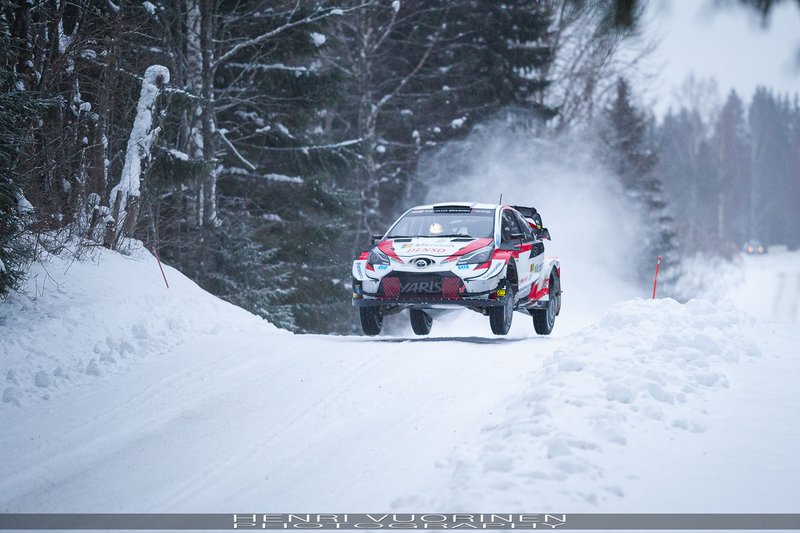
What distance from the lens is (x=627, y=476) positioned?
16.9 ft

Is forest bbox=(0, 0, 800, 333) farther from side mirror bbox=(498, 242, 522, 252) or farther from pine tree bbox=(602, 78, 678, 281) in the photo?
side mirror bbox=(498, 242, 522, 252)

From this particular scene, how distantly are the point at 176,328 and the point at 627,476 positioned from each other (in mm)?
7148

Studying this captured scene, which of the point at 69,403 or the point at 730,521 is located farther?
the point at 69,403

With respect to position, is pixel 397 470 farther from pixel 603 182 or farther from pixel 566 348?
pixel 603 182

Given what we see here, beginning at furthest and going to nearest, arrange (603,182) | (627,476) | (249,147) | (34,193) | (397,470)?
(603,182) < (249,147) < (34,193) < (397,470) < (627,476)

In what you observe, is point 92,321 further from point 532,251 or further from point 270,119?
point 270,119

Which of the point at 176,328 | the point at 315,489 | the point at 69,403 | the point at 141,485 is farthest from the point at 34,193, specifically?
the point at 315,489

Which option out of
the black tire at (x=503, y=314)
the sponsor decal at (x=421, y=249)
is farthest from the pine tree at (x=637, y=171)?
the sponsor decal at (x=421, y=249)

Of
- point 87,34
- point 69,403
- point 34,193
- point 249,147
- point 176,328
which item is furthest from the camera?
point 249,147

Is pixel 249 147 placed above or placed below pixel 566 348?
above

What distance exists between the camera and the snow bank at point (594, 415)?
4.89 metres

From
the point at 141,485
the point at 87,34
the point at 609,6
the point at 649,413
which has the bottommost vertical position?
the point at 141,485

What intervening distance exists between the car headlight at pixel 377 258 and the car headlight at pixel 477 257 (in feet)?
3.30

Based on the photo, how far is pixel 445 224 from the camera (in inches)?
464
